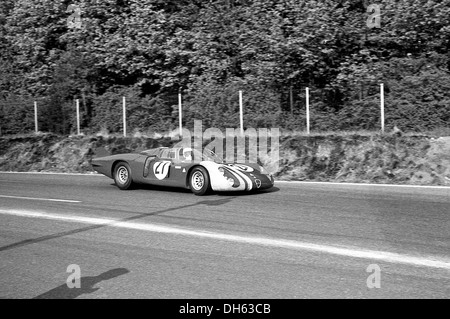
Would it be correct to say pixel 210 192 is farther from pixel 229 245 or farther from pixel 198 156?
pixel 229 245

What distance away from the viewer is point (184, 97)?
65.2 feet

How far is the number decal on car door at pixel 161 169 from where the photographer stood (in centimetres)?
1177

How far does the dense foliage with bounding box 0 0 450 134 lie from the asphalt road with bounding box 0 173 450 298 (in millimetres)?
6681

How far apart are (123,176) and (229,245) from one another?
6.32 m

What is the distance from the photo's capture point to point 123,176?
12.6 m

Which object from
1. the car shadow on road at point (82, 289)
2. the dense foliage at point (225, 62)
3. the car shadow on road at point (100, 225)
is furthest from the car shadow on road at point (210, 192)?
the car shadow on road at point (82, 289)

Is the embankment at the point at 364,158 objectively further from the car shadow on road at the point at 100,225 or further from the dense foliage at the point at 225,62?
the car shadow on road at the point at 100,225

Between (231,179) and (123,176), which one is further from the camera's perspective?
(123,176)

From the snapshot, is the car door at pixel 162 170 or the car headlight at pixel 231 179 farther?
the car door at pixel 162 170

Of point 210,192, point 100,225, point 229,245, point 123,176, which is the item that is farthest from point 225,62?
point 229,245
